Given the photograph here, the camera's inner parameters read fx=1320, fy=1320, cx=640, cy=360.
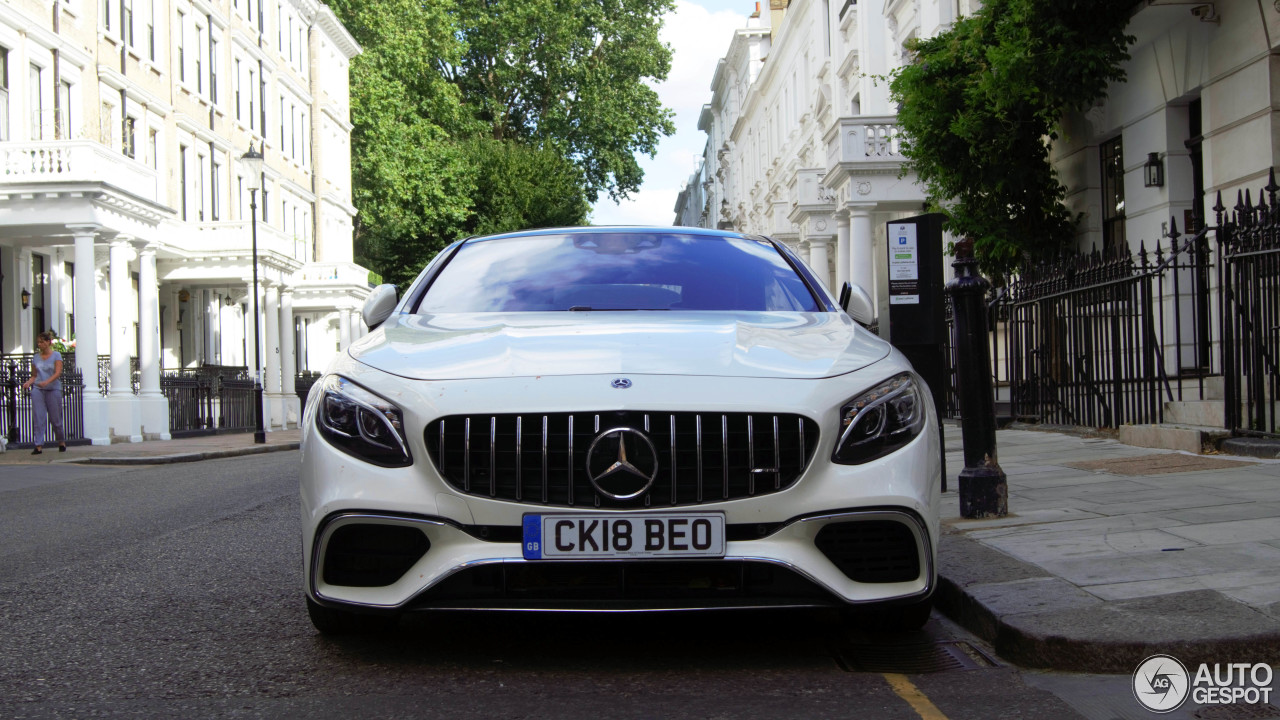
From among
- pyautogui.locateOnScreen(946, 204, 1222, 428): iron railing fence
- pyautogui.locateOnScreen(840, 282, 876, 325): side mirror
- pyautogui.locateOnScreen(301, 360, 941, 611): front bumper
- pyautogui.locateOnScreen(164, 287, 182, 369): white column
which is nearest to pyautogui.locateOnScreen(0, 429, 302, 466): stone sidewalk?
pyautogui.locateOnScreen(164, 287, 182, 369): white column

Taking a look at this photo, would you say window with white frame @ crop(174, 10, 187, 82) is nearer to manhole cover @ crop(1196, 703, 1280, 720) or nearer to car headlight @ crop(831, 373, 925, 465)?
car headlight @ crop(831, 373, 925, 465)

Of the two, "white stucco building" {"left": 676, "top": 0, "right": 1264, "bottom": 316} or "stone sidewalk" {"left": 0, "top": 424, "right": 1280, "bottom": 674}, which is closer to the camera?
"stone sidewalk" {"left": 0, "top": 424, "right": 1280, "bottom": 674}

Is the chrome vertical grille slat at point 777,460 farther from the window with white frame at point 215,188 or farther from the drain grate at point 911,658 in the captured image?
the window with white frame at point 215,188

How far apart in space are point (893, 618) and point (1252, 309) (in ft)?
19.2

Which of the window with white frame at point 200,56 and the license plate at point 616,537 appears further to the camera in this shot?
the window with white frame at point 200,56

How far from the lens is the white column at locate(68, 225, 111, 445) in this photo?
23.2 metres

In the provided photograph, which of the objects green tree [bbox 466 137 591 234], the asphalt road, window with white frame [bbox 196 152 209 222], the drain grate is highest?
green tree [bbox 466 137 591 234]

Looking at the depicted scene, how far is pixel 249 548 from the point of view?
7418mm

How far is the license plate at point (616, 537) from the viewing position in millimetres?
3818

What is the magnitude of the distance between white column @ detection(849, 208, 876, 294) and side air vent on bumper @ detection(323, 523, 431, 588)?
806 inches

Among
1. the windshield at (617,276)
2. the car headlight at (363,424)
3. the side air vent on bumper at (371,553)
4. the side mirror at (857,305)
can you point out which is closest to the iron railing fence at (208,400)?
the windshield at (617,276)

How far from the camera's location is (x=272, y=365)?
36.8 meters

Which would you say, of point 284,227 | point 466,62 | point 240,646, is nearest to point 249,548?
point 240,646

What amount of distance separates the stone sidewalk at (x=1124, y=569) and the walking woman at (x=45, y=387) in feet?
53.0
